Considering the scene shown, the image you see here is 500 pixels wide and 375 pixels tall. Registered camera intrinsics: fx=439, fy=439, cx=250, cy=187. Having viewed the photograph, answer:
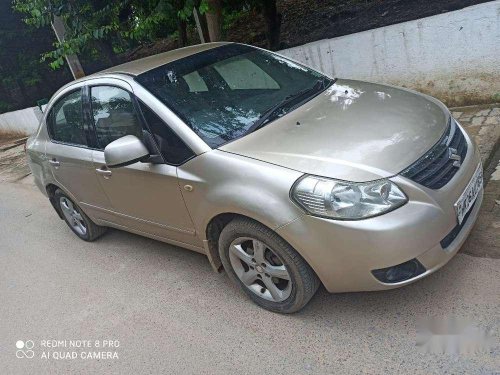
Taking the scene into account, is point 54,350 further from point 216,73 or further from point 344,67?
point 344,67

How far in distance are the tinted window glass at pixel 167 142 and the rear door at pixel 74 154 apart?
0.96 metres

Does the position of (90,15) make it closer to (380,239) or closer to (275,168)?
(275,168)

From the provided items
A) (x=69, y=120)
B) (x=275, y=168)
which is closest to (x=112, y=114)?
(x=69, y=120)

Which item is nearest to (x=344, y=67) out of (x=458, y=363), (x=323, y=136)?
(x=323, y=136)

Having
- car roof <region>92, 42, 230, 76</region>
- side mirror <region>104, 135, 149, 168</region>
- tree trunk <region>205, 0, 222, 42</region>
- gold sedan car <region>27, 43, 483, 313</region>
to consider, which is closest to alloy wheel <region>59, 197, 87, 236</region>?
gold sedan car <region>27, 43, 483, 313</region>

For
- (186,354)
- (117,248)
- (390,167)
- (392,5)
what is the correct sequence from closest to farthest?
1. (390,167)
2. (186,354)
3. (117,248)
4. (392,5)

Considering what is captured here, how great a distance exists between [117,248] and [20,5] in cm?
543

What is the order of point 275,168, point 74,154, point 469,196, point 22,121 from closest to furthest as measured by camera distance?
point 275,168 < point 469,196 < point 74,154 < point 22,121

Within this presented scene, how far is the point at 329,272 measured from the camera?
2520 millimetres

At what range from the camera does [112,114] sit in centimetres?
356

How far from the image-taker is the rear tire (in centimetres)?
464

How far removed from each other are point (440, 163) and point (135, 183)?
7.09 ft

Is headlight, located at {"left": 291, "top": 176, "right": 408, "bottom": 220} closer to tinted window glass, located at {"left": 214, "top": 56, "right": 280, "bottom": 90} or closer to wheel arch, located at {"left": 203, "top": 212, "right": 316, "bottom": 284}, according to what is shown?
wheel arch, located at {"left": 203, "top": 212, "right": 316, "bottom": 284}

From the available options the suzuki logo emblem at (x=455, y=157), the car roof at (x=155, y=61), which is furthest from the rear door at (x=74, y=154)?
the suzuki logo emblem at (x=455, y=157)
